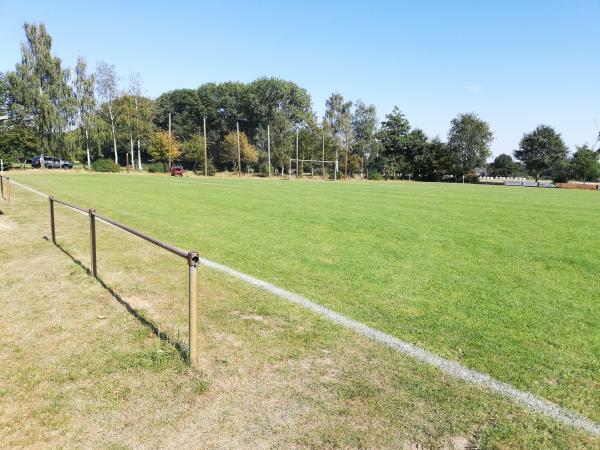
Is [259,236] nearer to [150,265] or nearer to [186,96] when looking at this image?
[150,265]

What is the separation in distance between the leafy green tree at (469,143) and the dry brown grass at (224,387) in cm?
7997

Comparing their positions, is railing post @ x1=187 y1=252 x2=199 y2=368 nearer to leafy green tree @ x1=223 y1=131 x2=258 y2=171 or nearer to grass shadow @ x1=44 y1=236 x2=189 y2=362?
grass shadow @ x1=44 y1=236 x2=189 y2=362

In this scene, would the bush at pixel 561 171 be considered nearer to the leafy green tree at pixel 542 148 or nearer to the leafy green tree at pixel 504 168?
the leafy green tree at pixel 542 148

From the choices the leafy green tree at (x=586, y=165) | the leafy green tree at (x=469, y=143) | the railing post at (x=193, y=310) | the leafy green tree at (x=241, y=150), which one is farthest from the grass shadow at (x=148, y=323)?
the leafy green tree at (x=586, y=165)

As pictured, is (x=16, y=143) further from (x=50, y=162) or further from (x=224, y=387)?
(x=224, y=387)

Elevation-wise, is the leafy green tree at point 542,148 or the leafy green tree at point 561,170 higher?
the leafy green tree at point 542,148

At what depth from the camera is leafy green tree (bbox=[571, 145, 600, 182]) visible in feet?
234

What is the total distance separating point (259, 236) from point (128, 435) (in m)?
7.06

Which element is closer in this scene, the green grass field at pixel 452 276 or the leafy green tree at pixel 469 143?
the green grass field at pixel 452 276

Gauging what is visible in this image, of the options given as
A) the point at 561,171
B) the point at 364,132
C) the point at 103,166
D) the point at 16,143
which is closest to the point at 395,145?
the point at 364,132

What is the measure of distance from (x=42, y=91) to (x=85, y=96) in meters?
5.05

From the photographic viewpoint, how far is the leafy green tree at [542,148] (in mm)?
83188

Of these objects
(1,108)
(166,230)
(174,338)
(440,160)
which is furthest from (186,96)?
(174,338)

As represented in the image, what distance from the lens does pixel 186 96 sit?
90.9 meters
